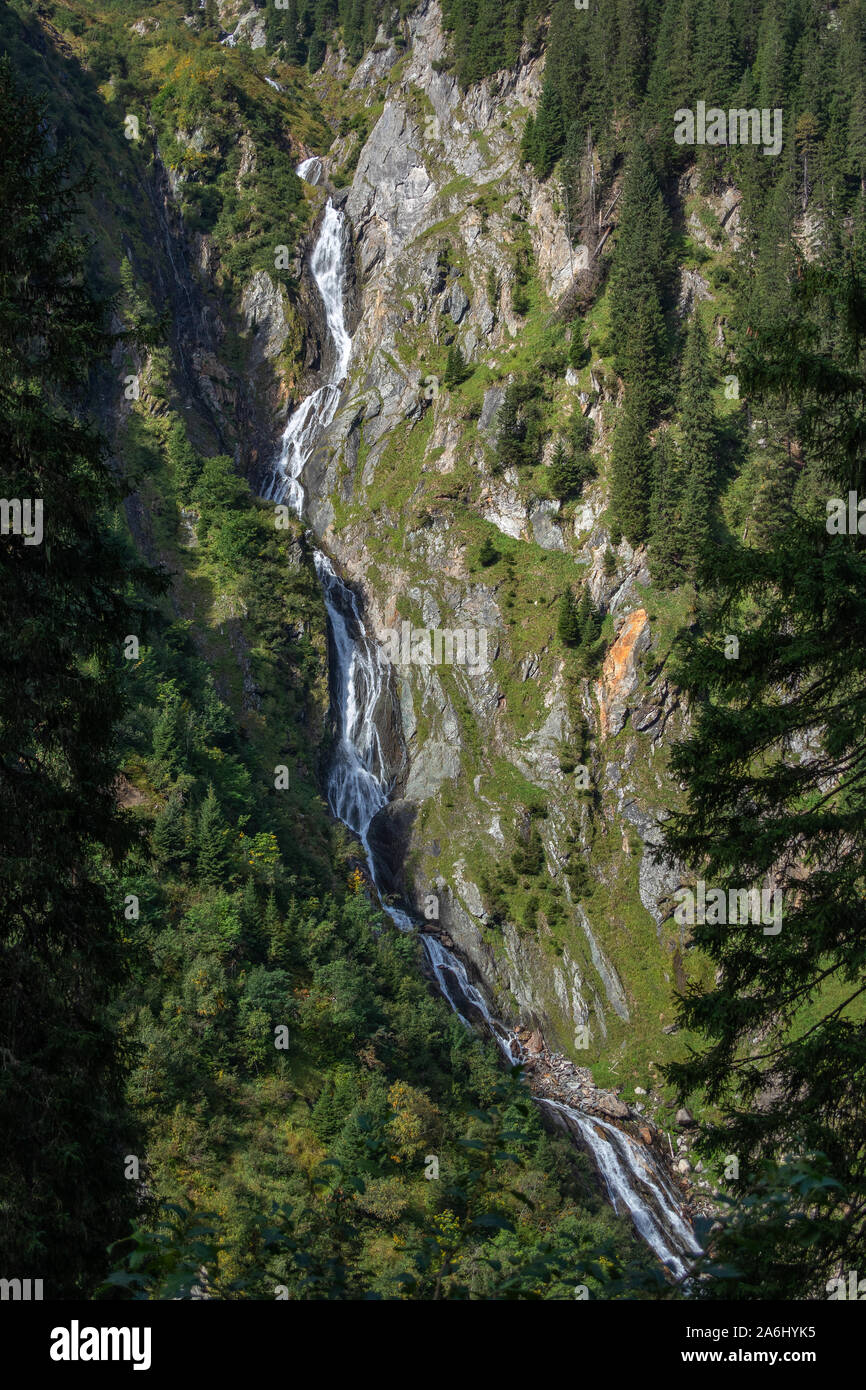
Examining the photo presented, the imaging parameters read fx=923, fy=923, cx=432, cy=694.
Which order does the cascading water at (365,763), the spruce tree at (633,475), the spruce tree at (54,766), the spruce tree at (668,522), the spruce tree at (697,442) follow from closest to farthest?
the spruce tree at (54,766)
the cascading water at (365,763)
the spruce tree at (697,442)
the spruce tree at (668,522)
the spruce tree at (633,475)

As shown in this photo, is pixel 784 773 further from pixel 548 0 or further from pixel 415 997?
pixel 548 0

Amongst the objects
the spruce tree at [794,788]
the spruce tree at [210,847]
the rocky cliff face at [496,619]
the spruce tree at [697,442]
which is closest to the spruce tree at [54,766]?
the spruce tree at [794,788]

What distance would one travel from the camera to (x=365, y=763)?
5197 centimetres

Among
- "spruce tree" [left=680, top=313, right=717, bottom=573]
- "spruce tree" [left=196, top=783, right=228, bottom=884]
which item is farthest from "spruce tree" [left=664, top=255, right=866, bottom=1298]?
"spruce tree" [left=680, top=313, right=717, bottom=573]

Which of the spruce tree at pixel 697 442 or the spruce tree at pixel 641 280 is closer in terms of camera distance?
the spruce tree at pixel 697 442

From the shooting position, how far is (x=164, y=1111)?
20234 mm

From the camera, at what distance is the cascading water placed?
3444cm

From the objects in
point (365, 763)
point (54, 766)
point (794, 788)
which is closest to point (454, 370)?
point (365, 763)

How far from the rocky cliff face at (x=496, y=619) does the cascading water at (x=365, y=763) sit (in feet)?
4.50

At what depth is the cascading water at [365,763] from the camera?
3444 centimetres

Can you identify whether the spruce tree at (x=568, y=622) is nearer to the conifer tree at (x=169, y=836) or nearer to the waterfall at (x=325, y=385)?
the waterfall at (x=325, y=385)

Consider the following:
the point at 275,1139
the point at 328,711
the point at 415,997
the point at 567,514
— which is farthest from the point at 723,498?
the point at 275,1139

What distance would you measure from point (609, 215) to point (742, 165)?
898cm

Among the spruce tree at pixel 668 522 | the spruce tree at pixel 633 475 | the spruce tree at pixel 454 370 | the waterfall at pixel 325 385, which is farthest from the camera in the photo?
the waterfall at pixel 325 385
